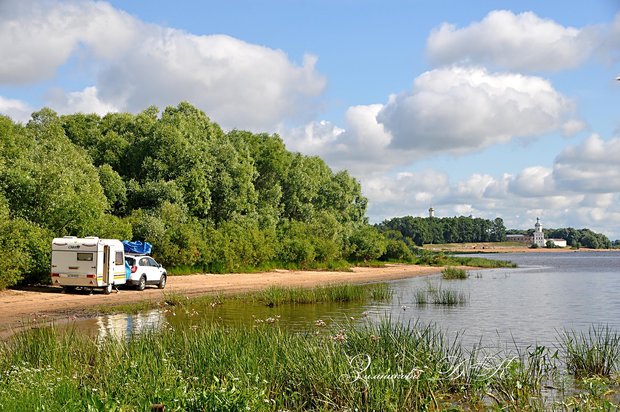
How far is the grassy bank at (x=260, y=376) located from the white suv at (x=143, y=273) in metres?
19.4

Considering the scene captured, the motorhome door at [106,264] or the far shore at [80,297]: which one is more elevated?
the motorhome door at [106,264]

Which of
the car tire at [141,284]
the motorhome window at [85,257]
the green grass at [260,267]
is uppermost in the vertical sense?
the motorhome window at [85,257]

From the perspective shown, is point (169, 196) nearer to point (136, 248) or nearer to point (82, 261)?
point (136, 248)

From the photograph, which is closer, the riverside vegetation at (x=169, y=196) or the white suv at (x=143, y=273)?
the riverside vegetation at (x=169, y=196)

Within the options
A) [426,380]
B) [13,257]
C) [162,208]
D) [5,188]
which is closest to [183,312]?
[13,257]

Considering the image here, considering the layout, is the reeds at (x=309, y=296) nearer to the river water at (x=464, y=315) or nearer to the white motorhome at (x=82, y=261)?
the river water at (x=464, y=315)

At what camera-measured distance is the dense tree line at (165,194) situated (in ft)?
105

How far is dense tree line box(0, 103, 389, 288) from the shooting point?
32094 millimetres

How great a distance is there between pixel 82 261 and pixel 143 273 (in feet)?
15.3

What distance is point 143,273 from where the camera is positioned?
1315 inches

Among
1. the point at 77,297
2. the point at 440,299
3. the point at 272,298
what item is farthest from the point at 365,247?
the point at 77,297

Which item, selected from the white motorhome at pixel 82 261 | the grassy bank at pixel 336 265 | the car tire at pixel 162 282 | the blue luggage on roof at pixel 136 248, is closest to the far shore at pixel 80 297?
the car tire at pixel 162 282

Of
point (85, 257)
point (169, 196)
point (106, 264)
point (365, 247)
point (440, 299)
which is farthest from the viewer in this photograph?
point (365, 247)

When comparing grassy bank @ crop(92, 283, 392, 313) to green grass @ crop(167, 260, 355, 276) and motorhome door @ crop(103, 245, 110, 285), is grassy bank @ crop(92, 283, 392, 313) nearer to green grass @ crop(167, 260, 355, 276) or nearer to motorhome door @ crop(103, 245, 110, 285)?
motorhome door @ crop(103, 245, 110, 285)
